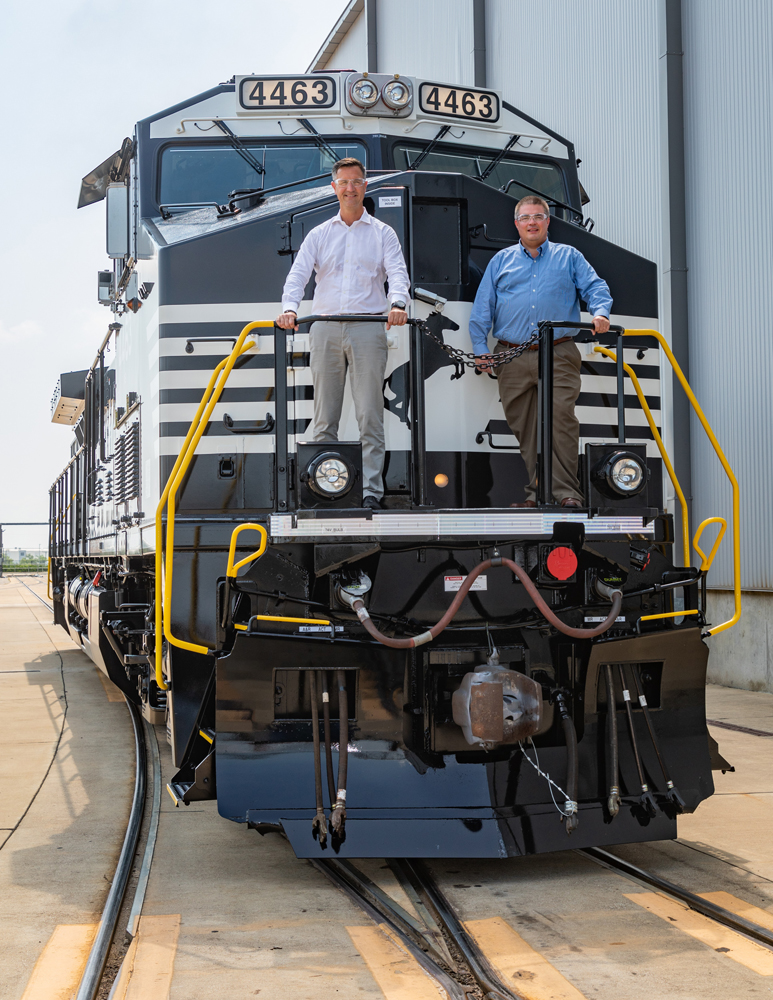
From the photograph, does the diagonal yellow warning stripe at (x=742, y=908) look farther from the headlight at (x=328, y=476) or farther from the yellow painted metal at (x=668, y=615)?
the headlight at (x=328, y=476)

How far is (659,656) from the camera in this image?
4.48m

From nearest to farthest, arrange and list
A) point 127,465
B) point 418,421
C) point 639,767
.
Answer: point 639,767
point 418,421
point 127,465

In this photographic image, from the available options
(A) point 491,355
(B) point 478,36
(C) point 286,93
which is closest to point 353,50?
(B) point 478,36

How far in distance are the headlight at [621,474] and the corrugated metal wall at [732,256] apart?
18.5ft

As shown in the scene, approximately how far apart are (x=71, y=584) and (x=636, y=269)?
8322mm

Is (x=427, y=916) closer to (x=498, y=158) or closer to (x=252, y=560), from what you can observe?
(x=252, y=560)

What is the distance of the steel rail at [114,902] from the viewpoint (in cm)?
324

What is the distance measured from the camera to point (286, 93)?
5.97m

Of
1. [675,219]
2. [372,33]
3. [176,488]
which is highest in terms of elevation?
[372,33]

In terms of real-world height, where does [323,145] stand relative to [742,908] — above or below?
above

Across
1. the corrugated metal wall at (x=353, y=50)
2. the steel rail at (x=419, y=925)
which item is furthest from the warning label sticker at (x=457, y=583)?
the corrugated metal wall at (x=353, y=50)

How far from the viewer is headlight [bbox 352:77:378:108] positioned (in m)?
5.90

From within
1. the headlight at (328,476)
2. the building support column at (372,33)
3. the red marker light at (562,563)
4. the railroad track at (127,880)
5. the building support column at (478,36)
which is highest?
the building support column at (372,33)

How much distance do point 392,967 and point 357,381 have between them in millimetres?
2388
